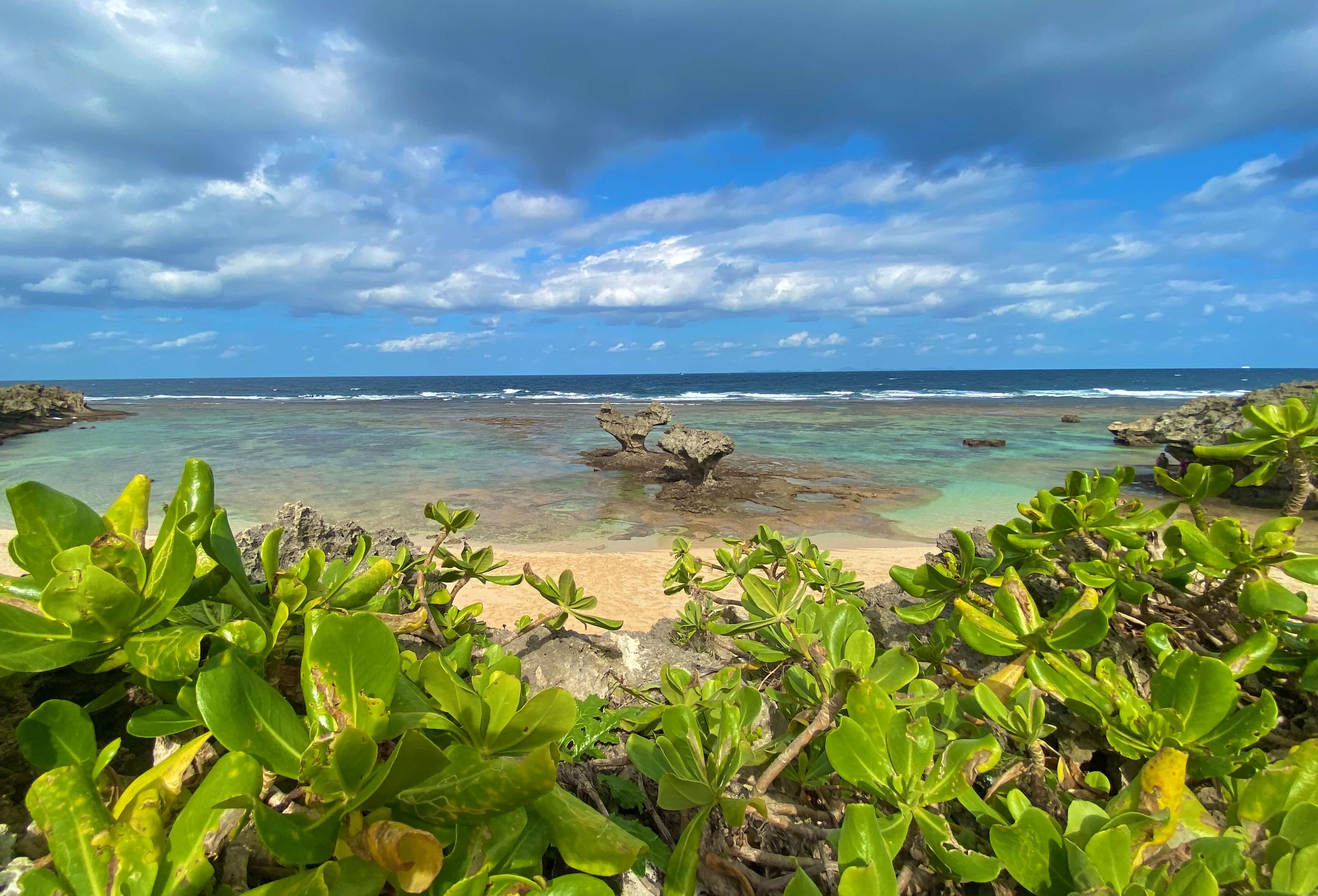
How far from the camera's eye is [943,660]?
4.50ft

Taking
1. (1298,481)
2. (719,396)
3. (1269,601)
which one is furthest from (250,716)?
(719,396)

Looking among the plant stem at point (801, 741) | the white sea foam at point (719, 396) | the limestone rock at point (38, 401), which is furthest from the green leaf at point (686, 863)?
the white sea foam at point (719, 396)

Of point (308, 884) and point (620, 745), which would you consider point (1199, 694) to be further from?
point (308, 884)

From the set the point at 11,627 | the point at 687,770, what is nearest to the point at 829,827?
the point at 687,770

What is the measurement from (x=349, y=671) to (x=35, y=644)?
0.33 metres

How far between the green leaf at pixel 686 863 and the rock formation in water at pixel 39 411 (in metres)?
29.2

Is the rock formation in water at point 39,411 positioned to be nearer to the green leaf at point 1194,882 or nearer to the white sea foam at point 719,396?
the white sea foam at point 719,396

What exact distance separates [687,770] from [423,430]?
984 inches

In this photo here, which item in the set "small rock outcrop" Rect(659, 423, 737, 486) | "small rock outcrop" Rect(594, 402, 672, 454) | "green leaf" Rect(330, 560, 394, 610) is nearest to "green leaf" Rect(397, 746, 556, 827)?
"green leaf" Rect(330, 560, 394, 610)

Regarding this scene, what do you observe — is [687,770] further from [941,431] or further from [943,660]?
[941,431]

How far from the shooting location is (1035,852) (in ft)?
2.26

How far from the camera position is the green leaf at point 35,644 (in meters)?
0.62

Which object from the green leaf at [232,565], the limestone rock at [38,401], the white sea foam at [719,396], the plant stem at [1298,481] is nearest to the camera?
the green leaf at [232,565]

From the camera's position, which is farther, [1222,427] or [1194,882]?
[1222,427]
